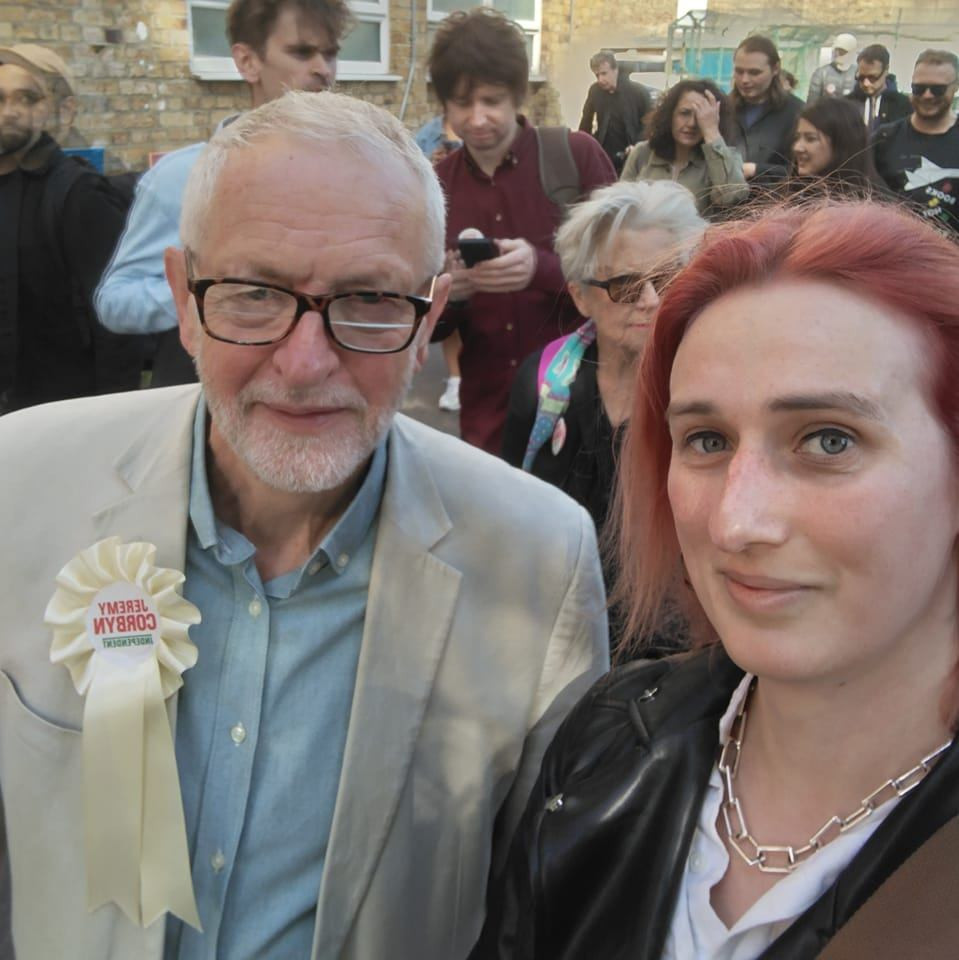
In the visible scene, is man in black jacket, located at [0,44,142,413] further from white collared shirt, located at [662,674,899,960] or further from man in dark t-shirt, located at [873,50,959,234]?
man in dark t-shirt, located at [873,50,959,234]

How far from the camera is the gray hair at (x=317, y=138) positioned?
1512 millimetres

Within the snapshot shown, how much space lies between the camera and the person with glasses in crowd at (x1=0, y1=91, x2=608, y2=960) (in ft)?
4.88

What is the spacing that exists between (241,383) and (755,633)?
2.85ft

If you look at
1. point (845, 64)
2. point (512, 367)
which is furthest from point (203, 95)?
point (512, 367)

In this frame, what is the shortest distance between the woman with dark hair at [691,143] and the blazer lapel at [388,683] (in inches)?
123

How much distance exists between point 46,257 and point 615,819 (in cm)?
268

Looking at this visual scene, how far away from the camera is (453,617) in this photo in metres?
1.63

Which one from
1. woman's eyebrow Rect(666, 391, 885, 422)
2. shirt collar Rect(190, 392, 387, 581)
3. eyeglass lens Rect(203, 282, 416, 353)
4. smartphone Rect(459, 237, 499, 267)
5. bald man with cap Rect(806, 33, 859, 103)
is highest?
bald man with cap Rect(806, 33, 859, 103)

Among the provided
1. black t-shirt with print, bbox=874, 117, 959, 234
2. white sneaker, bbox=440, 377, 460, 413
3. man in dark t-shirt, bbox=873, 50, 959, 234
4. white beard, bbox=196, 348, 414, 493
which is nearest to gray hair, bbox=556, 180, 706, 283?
white beard, bbox=196, 348, 414, 493

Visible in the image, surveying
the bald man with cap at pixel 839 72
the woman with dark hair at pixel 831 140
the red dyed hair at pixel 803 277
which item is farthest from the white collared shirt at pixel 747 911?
the bald man with cap at pixel 839 72

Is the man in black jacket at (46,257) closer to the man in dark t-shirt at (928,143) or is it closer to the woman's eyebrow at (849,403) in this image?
the woman's eyebrow at (849,403)

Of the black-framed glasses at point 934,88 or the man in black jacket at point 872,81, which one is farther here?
the man in black jacket at point 872,81

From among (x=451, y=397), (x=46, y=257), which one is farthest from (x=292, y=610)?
(x=451, y=397)

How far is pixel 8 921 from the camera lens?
6.29 feet
